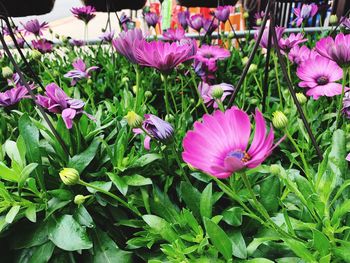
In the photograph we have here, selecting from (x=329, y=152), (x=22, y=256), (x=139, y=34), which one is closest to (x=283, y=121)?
(x=329, y=152)

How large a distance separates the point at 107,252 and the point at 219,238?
0.21 metres

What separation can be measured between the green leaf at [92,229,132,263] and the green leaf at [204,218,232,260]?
173 millimetres

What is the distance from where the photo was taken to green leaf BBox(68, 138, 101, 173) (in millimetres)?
610

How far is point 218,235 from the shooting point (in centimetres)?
45

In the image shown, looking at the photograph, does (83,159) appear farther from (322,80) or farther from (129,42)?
(322,80)

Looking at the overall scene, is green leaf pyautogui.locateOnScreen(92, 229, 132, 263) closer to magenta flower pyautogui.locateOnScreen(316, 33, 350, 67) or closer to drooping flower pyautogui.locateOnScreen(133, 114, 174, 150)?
drooping flower pyautogui.locateOnScreen(133, 114, 174, 150)

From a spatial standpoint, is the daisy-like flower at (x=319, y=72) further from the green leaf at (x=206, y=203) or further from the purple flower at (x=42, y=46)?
the purple flower at (x=42, y=46)

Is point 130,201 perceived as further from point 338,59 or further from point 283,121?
point 338,59

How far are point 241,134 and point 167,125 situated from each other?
134 millimetres

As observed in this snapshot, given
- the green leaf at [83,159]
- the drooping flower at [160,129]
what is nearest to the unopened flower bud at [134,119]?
the drooping flower at [160,129]

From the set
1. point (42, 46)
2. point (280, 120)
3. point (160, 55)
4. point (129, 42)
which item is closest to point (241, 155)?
point (280, 120)

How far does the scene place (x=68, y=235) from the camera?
54 centimetres

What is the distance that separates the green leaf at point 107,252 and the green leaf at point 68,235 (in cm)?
4

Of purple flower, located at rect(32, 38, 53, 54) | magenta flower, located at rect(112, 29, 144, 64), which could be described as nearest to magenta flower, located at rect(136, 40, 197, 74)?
magenta flower, located at rect(112, 29, 144, 64)
